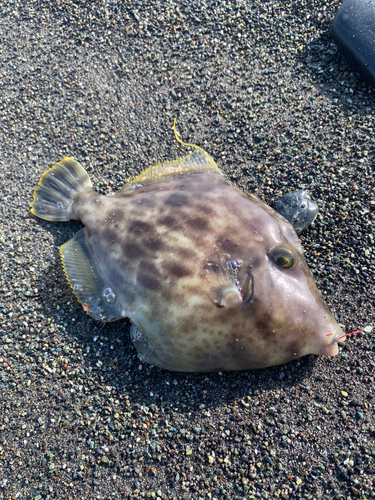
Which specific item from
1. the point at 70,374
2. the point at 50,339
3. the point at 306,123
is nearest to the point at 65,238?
the point at 50,339

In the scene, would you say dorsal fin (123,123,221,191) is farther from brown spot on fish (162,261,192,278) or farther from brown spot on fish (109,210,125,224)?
brown spot on fish (162,261,192,278)

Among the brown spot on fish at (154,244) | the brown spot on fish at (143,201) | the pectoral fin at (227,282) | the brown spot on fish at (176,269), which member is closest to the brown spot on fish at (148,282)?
the brown spot on fish at (176,269)

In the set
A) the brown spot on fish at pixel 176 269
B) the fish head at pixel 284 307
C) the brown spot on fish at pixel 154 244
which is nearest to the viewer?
the fish head at pixel 284 307

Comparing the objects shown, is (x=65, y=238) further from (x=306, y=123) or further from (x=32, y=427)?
(x=306, y=123)

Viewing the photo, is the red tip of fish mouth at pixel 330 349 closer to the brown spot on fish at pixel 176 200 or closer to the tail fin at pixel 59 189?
the brown spot on fish at pixel 176 200

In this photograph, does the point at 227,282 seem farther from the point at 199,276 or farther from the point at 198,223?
the point at 198,223

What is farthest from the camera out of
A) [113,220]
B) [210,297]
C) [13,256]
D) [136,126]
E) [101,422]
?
[136,126]

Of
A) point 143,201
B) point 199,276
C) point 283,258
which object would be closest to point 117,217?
point 143,201
